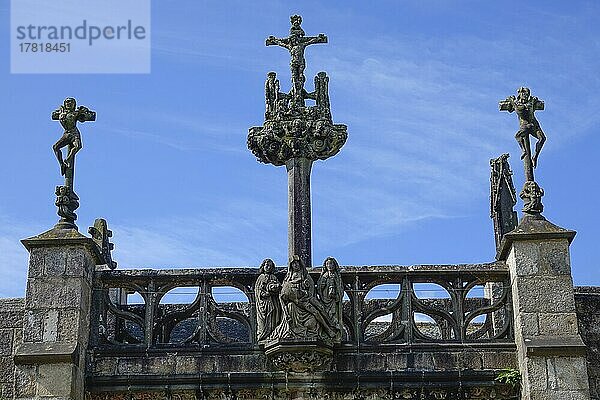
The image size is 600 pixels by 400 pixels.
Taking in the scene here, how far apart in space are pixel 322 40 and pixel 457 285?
366cm

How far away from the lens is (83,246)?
1295cm

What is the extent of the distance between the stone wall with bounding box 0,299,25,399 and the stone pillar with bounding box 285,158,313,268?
10.9 feet

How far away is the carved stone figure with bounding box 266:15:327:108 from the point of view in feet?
46.8

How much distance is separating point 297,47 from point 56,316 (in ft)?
14.9

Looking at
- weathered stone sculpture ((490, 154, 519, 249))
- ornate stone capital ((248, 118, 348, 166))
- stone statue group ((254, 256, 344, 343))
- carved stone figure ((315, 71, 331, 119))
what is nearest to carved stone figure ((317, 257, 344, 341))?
stone statue group ((254, 256, 344, 343))

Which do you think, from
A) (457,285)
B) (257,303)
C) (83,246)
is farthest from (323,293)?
(83,246)

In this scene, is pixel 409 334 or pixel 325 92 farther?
pixel 325 92

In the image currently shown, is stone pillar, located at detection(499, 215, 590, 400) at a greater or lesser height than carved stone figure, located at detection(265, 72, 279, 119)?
lesser

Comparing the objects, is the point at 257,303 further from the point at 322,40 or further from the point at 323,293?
the point at 322,40

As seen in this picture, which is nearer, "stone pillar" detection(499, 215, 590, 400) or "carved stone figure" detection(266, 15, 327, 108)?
"stone pillar" detection(499, 215, 590, 400)

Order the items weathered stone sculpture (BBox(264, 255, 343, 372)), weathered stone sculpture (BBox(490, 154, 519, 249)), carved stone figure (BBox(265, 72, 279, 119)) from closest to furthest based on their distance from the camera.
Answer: weathered stone sculpture (BBox(264, 255, 343, 372)), carved stone figure (BBox(265, 72, 279, 119)), weathered stone sculpture (BBox(490, 154, 519, 249))

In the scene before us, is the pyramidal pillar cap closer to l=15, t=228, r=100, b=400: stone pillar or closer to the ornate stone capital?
the ornate stone capital

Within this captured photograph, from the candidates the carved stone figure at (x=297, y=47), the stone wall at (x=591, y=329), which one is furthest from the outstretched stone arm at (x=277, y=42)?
the stone wall at (x=591, y=329)

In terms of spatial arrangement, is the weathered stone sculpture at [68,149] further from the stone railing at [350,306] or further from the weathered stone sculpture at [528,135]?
the weathered stone sculpture at [528,135]
